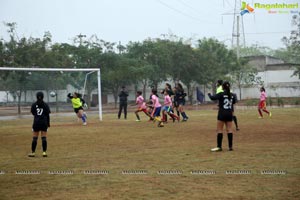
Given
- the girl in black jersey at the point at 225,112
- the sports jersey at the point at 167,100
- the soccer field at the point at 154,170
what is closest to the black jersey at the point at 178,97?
the sports jersey at the point at 167,100

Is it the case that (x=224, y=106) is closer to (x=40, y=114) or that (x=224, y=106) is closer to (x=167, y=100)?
(x=40, y=114)

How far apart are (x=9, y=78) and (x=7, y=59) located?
10.7m

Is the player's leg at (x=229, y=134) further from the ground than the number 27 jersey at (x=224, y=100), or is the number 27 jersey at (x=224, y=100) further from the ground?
the number 27 jersey at (x=224, y=100)

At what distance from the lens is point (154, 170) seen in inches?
354

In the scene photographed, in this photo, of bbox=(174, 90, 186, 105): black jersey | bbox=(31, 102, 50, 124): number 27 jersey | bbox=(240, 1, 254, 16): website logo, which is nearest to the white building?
bbox=(240, 1, 254, 16): website logo

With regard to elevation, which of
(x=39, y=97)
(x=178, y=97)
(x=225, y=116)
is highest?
(x=39, y=97)

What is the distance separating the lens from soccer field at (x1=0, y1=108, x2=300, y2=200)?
705 centimetres

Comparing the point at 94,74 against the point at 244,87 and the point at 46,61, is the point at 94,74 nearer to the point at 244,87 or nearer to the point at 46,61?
the point at 46,61

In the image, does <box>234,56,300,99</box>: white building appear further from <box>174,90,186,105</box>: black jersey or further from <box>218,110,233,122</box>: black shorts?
<box>218,110,233,122</box>: black shorts

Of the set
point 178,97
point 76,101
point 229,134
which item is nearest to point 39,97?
point 229,134

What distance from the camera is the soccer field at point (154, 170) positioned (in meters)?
7.05

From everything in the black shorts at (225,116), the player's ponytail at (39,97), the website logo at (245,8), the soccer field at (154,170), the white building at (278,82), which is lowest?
the soccer field at (154,170)

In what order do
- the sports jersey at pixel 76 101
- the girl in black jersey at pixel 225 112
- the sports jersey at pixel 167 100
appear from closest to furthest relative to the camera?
the girl in black jersey at pixel 225 112
the sports jersey at pixel 167 100
the sports jersey at pixel 76 101

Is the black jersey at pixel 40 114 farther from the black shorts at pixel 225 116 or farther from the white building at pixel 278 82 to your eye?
the white building at pixel 278 82
